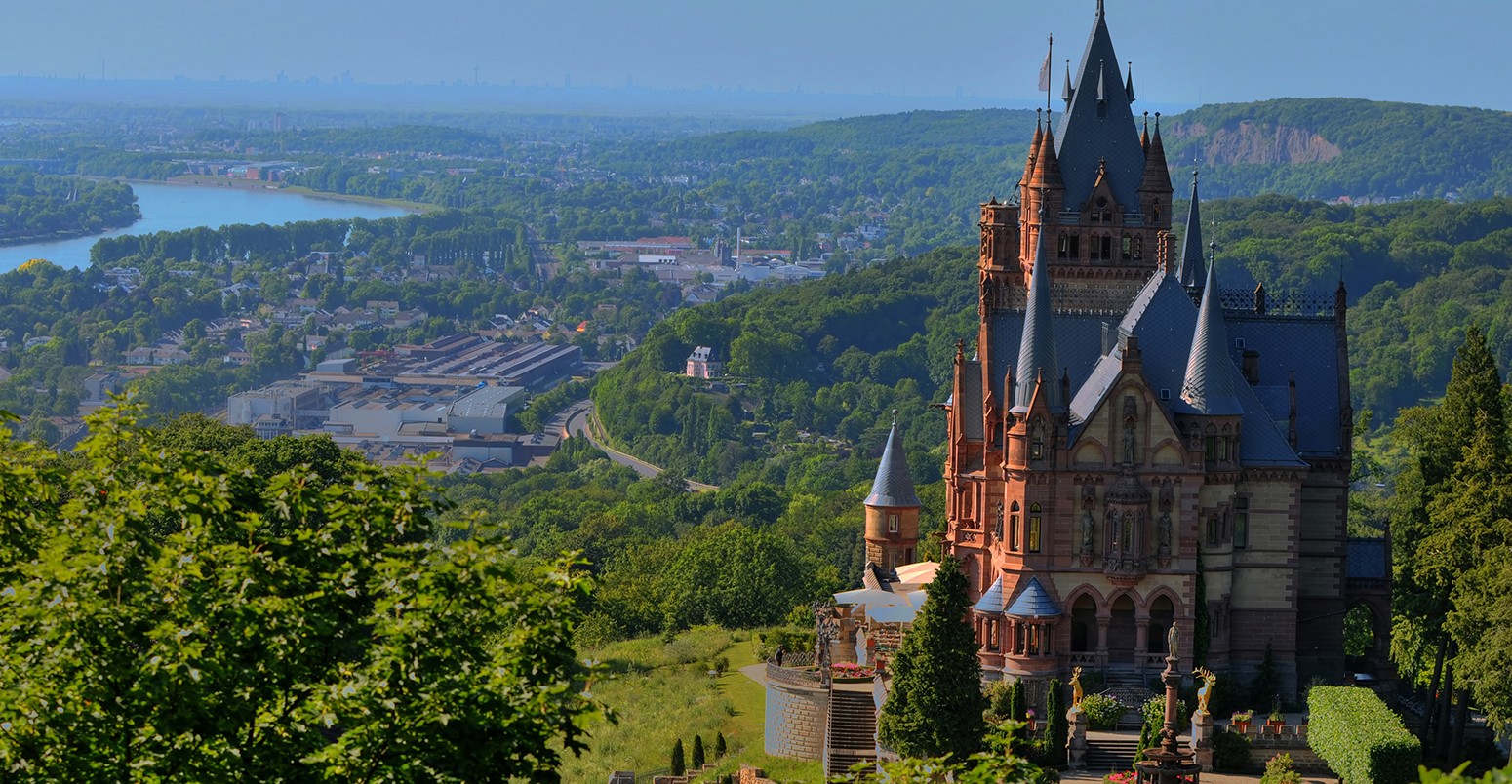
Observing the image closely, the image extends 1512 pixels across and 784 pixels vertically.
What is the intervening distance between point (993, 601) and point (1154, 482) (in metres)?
5.47

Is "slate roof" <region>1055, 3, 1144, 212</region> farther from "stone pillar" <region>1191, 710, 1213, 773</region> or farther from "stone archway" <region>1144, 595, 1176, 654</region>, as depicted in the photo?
"stone pillar" <region>1191, 710, 1213, 773</region>

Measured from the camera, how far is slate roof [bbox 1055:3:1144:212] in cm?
7794

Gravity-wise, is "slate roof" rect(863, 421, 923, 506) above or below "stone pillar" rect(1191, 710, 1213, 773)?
above

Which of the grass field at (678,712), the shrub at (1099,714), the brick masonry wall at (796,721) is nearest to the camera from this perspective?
the shrub at (1099,714)

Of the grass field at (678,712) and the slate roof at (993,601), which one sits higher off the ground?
the slate roof at (993,601)

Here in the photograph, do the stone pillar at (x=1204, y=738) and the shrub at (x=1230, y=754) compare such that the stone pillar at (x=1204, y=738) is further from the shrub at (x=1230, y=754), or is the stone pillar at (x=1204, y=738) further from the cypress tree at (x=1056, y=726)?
the cypress tree at (x=1056, y=726)

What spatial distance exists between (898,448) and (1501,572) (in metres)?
27.2

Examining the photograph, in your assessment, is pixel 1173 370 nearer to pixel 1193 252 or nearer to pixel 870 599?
pixel 870 599

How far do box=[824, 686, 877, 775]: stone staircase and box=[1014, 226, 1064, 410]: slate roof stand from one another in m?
9.13

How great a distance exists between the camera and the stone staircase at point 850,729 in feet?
211

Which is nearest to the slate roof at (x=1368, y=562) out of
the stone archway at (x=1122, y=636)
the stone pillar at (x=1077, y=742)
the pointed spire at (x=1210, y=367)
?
the stone archway at (x=1122, y=636)

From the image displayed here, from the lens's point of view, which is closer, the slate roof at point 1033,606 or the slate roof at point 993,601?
the slate roof at point 1033,606

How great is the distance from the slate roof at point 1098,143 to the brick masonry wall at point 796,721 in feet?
63.9

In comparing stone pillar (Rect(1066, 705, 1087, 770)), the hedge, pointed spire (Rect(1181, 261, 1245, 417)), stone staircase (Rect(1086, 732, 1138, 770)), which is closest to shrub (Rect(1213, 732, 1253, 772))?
the hedge
